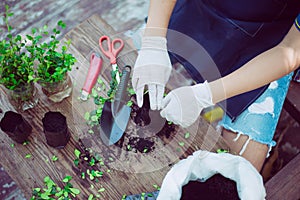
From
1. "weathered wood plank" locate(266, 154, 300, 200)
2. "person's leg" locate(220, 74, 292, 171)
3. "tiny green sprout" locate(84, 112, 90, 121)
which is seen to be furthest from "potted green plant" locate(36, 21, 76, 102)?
"weathered wood plank" locate(266, 154, 300, 200)

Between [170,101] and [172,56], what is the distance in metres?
0.27

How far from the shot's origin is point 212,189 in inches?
40.8

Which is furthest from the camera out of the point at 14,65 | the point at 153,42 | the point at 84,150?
the point at 153,42

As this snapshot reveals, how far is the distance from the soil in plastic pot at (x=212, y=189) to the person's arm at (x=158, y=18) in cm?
53

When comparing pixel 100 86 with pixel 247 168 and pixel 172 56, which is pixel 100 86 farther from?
pixel 247 168

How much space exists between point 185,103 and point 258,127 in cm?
30

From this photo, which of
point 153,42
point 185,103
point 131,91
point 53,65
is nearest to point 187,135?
point 185,103

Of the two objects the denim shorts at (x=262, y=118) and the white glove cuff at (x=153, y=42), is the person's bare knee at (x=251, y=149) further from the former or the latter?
the white glove cuff at (x=153, y=42)

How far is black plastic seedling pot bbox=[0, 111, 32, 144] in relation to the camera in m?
1.05

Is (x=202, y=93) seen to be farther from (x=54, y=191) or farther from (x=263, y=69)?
(x=54, y=191)

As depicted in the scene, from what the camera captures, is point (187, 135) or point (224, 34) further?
A: point (224, 34)

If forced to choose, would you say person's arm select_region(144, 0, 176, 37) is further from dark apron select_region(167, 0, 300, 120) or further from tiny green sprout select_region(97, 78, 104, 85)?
tiny green sprout select_region(97, 78, 104, 85)

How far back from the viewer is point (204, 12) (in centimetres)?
130

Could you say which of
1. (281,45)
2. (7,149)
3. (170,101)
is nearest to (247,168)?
(170,101)
